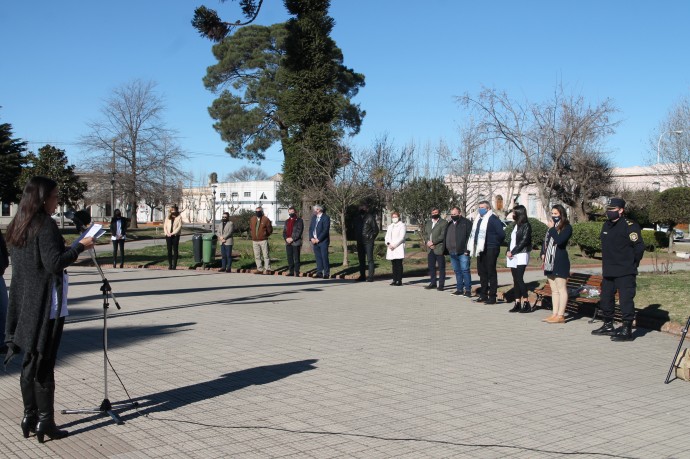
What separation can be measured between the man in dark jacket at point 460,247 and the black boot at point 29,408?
34.0 feet

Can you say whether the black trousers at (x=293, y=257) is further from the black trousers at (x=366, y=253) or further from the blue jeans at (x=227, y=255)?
the blue jeans at (x=227, y=255)

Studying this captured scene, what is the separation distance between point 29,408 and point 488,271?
974 cm

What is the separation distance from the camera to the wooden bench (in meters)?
11.7

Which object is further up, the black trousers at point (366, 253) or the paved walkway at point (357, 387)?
the black trousers at point (366, 253)

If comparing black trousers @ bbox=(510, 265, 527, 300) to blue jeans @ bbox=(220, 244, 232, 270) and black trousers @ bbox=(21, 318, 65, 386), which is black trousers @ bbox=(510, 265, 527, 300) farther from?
blue jeans @ bbox=(220, 244, 232, 270)

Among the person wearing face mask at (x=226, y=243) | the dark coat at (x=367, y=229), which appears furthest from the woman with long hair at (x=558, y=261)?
the person wearing face mask at (x=226, y=243)

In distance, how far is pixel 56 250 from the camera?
5.08 metres

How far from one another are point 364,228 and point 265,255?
3606 millimetres

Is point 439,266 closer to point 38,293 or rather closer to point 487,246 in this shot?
point 487,246

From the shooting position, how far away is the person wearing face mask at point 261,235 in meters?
19.4

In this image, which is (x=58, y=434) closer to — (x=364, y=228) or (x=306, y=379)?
(x=306, y=379)

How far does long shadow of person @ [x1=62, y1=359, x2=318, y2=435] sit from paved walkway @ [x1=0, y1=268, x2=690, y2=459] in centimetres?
2

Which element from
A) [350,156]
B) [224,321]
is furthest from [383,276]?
[350,156]

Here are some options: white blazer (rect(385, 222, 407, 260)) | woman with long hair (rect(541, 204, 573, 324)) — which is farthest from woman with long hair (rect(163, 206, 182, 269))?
woman with long hair (rect(541, 204, 573, 324))
